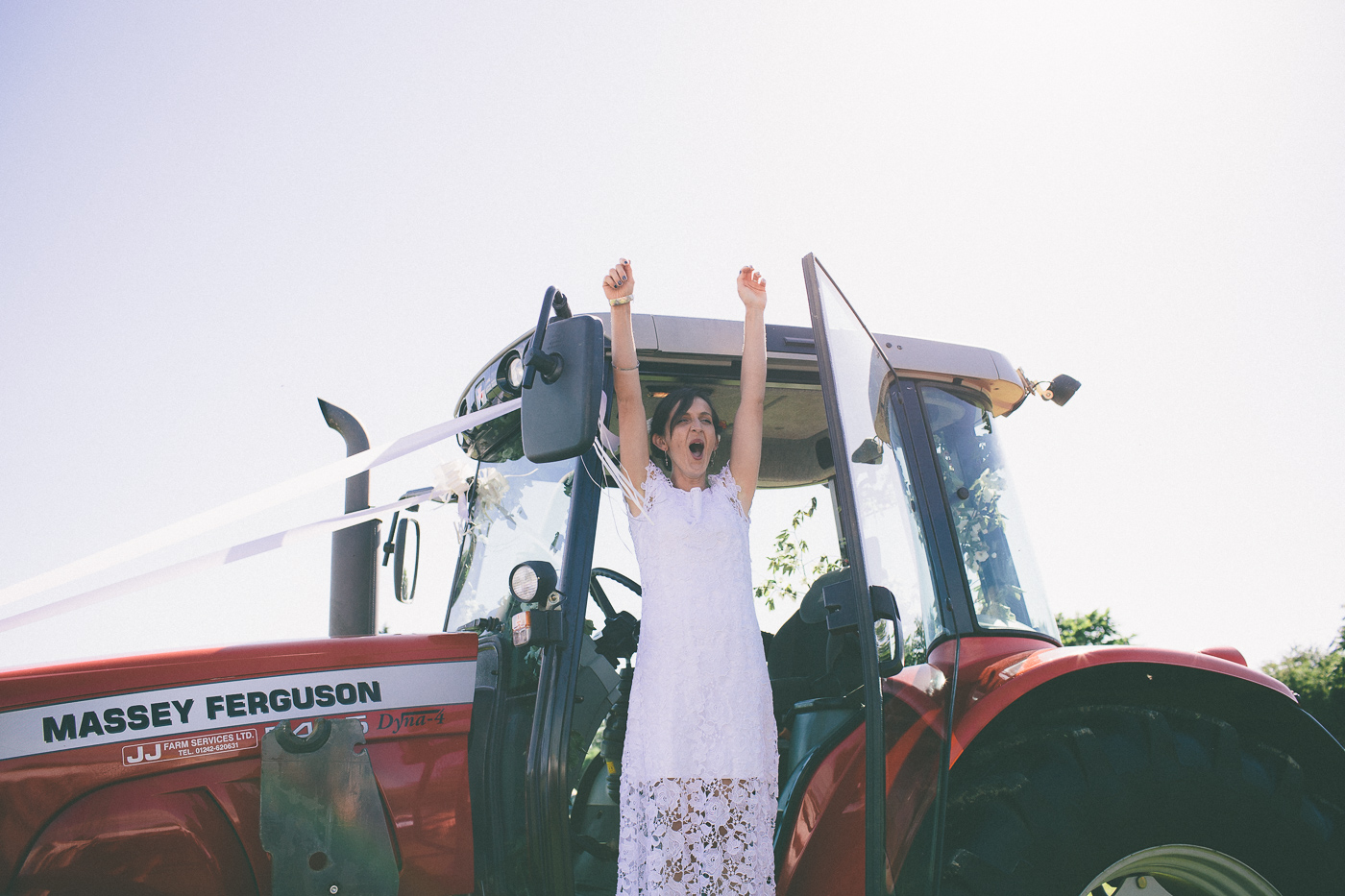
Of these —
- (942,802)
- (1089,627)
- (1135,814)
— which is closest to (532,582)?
(942,802)

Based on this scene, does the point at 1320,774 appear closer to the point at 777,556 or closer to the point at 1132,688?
the point at 1132,688

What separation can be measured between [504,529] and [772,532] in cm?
82

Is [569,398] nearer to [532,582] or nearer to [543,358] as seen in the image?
[543,358]

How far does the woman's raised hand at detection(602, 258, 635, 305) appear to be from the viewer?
218 centimetres

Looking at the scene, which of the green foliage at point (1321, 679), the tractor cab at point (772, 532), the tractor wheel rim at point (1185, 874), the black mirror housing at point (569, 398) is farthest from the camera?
the green foliage at point (1321, 679)

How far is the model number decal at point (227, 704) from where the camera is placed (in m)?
Answer: 1.90

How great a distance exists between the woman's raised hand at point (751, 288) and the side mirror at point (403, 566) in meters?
1.43

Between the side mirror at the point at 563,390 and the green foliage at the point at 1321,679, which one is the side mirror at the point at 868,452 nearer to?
the side mirror at the point at 563,390

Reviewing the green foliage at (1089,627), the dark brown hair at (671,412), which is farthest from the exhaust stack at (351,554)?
the green foliage at (1089,627)

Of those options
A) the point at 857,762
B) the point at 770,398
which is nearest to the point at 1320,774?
the point at 857,762

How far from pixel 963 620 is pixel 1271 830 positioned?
0.90m

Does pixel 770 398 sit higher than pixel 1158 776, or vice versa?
pixel 770 398

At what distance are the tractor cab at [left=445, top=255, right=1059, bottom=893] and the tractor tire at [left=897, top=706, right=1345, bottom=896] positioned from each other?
337mm

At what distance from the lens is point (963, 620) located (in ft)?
7.72
